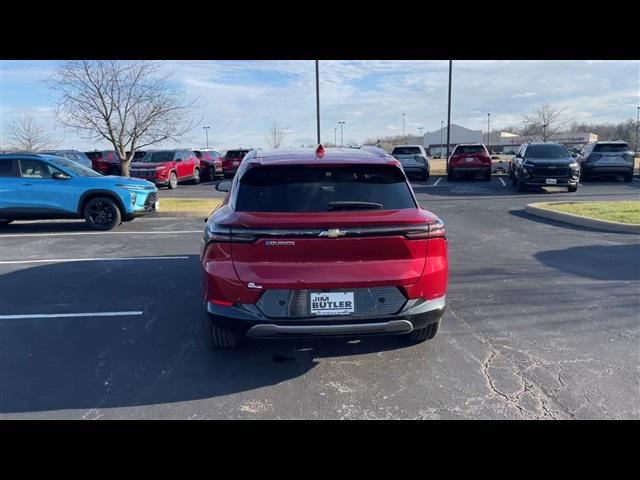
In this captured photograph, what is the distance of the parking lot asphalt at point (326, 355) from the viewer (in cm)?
329

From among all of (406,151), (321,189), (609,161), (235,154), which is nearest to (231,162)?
(235,154)

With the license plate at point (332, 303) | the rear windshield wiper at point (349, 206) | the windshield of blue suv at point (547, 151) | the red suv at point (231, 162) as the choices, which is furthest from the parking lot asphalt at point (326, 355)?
the red suv at point (231, 162)

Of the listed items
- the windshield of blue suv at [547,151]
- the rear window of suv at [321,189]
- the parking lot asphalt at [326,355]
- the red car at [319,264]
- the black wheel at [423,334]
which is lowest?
the parking lot asphalt at [326,355]

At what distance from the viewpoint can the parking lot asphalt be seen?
329 cm

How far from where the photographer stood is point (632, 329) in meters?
4.59

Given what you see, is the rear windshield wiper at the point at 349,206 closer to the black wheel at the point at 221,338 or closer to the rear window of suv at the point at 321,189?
the rear window of suv at the point at 321,189

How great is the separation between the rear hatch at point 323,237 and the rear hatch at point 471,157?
20.1 meters

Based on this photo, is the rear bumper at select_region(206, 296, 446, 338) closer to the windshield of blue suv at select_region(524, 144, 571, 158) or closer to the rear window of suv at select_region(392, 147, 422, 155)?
the windshield of blue suv at select_region(524, 144, 571, 158)

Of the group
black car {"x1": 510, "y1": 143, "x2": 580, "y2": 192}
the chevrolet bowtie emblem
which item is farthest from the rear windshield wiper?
black car {"x1": 510, "y1": 143, "x2": 580, "y2": 192}

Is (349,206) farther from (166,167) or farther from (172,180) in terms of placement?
(172,180)

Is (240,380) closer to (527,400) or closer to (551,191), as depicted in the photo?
(527,400)

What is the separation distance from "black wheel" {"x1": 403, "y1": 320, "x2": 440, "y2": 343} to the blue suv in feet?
29.1

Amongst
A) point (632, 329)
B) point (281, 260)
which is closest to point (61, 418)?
point (281, 260)

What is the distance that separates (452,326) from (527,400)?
1.47m
